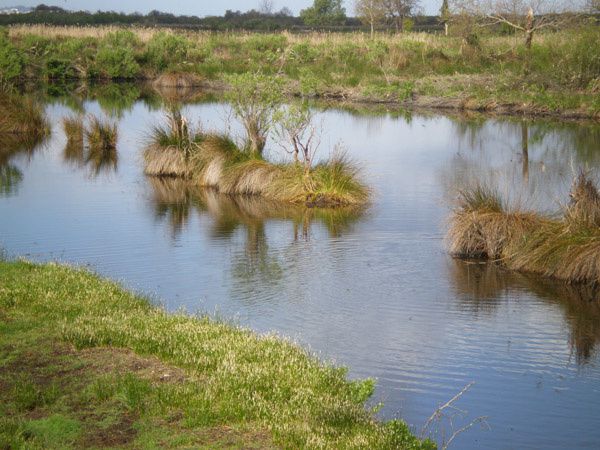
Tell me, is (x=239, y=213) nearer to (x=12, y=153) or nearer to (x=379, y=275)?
(x=379, y=275)

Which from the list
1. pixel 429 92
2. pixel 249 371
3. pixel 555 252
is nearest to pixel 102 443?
pixel 249 371

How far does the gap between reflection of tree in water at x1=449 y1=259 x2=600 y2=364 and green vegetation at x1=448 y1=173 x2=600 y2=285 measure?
254mm

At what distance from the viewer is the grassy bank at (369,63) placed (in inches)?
1512

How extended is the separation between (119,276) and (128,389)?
702 cm

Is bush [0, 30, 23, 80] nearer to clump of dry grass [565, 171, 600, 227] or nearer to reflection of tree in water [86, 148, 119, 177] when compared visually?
reflection of tree in water [86, 148, 119, 177]

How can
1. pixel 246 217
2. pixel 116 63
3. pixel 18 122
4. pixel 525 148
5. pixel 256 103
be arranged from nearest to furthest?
pixel 246 217, pixel 256 103, pixel 525 148, pixel 18 122, pixel 116 63

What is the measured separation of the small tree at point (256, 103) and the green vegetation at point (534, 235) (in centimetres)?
673

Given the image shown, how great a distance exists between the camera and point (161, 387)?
7316mm

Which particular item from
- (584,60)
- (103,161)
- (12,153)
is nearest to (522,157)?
(103,161)

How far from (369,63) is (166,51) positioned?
1527 cm

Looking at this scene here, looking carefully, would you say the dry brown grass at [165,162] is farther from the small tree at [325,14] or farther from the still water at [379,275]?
the small tree at [325,14]

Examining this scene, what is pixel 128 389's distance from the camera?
7.17 metres

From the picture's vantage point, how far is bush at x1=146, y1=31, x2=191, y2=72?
58.2 metres

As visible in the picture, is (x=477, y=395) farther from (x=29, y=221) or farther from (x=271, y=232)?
(x=29, y=221)
